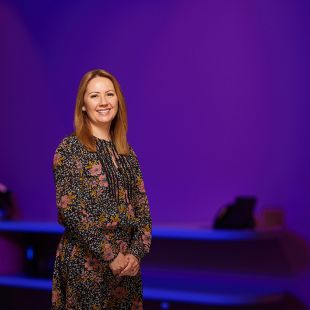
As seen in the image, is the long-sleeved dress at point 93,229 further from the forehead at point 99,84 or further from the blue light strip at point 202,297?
the blue light strip at point 202,297

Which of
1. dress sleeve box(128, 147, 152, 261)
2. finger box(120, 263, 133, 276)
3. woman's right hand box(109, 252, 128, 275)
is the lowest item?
finger box(120, 263, 133, 276)

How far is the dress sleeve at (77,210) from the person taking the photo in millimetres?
2193

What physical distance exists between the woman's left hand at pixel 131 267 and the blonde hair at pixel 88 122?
40 cm

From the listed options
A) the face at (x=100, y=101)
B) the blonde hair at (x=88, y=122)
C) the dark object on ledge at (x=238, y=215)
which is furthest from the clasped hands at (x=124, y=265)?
the dark object on ledge at (x=238, y=215)

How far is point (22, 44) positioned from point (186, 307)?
1.94 m

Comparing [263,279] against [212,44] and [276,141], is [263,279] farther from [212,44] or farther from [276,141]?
[212,44]

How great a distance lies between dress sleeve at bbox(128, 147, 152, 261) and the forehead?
0.27 metres

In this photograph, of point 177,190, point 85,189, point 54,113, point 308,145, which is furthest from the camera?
point 54,113

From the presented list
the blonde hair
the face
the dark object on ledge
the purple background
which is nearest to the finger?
the blonde hair

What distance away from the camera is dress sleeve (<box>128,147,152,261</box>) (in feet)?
7.66

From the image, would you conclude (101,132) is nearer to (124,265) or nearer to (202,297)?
(124,265)

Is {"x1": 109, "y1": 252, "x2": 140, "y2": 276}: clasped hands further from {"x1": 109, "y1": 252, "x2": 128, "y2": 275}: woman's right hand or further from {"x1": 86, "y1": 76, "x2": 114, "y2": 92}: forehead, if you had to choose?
{"x1": 86, "y1": 76, "x2": 114, "y2": 92}: forehead

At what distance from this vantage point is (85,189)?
2.26 m

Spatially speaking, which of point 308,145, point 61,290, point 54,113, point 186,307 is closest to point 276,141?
point 308,145
